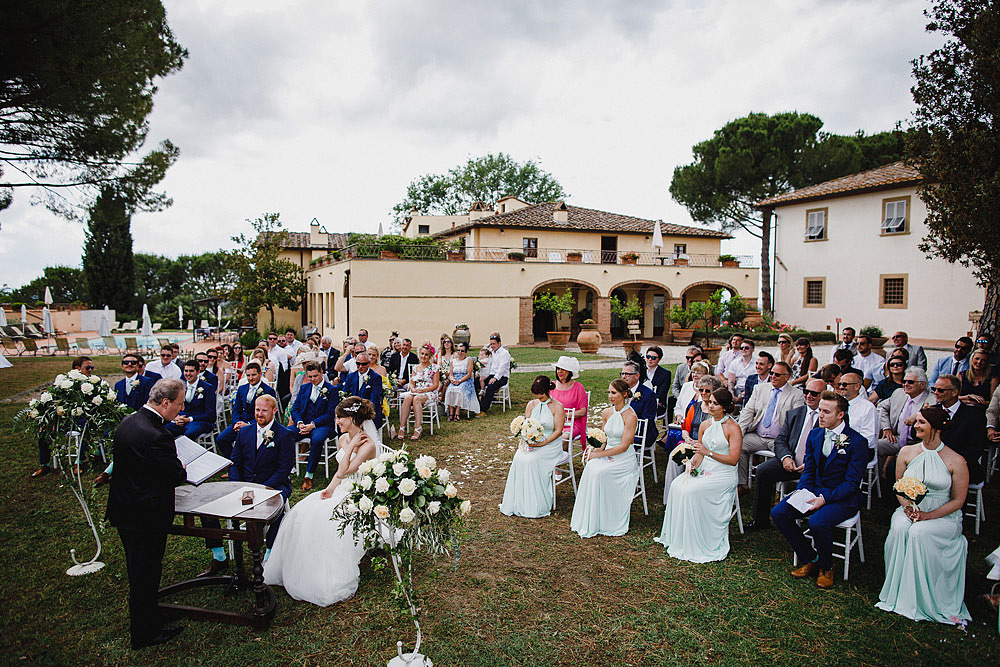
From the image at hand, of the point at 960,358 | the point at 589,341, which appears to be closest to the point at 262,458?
the point at 960,358

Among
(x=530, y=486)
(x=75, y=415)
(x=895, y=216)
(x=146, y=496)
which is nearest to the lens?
(x=146, y=496)

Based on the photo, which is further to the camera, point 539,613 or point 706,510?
point 706,510

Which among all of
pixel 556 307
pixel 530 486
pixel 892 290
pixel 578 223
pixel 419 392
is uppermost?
pixel 578 223

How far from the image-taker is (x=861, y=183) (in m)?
23.4

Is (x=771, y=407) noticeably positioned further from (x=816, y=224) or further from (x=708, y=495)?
(x=816, y=224)

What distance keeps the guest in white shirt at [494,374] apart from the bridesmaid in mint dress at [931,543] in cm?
769

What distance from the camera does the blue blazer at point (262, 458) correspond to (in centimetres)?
498

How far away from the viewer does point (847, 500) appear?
182 inches

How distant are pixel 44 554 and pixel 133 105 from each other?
421 inches

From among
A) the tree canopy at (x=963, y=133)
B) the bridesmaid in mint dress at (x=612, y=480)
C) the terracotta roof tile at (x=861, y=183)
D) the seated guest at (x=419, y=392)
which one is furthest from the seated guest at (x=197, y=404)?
the terracotta roof tile at (x=861, y=183)

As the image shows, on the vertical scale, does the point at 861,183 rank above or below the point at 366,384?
above

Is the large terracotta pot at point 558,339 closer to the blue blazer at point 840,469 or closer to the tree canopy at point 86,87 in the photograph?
the tree canopy at point 86,87

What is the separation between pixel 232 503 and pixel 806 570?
461 centimetres

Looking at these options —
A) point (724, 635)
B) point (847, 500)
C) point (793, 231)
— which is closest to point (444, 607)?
point (724, 635)
